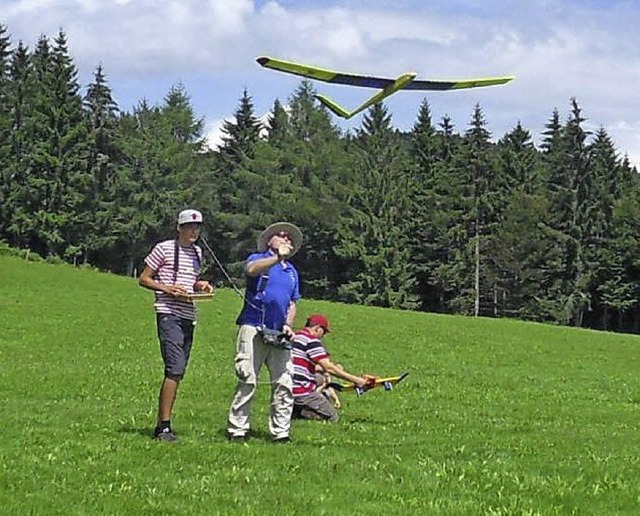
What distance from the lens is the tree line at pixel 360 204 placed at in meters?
72.6

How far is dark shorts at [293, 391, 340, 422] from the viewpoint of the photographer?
12.4 m

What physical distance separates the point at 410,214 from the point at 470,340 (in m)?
45.4

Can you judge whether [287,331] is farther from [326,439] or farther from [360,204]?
[360,204]

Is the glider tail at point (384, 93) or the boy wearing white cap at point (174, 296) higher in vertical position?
the glider tail at point (384, 93)

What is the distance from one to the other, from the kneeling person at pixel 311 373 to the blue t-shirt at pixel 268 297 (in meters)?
1.86

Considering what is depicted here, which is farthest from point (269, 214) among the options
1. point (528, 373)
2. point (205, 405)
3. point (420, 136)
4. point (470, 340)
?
point (205, 405)

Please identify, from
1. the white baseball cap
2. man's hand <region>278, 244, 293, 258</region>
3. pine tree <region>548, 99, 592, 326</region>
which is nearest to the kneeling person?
man's hand <region>278, 244, 293, 258</region>

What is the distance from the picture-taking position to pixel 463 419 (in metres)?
13.5

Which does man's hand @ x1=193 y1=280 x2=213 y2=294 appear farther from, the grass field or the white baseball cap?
the grass field

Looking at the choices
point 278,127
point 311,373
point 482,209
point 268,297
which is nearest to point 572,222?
point 482,209

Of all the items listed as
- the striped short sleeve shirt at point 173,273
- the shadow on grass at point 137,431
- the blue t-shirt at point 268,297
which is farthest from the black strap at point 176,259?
the shadow on grass at point 137,431

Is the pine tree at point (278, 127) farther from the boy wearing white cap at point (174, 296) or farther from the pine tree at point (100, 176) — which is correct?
the boy wearing white cap at point (174, 296)

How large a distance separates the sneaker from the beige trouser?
0.62m

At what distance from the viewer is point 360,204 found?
75125mm
